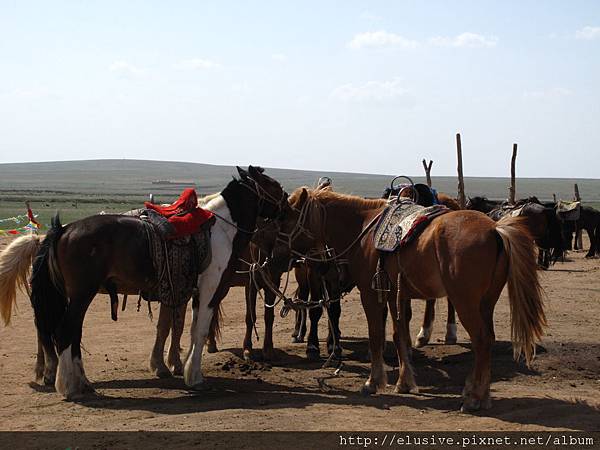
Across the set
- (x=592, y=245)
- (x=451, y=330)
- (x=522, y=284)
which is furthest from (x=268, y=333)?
(x=592, y=245)

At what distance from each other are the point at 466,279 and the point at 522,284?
0.50 m

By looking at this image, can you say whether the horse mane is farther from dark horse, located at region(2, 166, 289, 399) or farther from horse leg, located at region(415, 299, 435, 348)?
horse leg, located at region(415, 299, 435, 348)

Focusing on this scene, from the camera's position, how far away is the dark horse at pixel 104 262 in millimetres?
7656

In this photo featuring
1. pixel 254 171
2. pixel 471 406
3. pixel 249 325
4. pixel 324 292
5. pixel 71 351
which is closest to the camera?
pixel 471 406

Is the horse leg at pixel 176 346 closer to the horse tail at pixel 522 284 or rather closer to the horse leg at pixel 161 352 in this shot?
the horse leg at pixel 161 352

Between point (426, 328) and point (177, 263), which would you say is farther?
point (426, 328)

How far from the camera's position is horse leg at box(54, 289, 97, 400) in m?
7.55

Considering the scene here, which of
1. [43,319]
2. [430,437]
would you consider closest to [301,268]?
[43,319]

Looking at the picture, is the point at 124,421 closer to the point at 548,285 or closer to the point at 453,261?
the point at 453,261

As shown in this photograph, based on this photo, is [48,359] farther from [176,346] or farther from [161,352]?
[176,346]

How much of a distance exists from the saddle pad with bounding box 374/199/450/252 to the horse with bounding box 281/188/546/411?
82 millimetres

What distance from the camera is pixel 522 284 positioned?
6.73m

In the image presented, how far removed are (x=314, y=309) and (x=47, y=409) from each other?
389 centimetres

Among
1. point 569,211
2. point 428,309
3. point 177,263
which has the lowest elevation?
point 428,309
